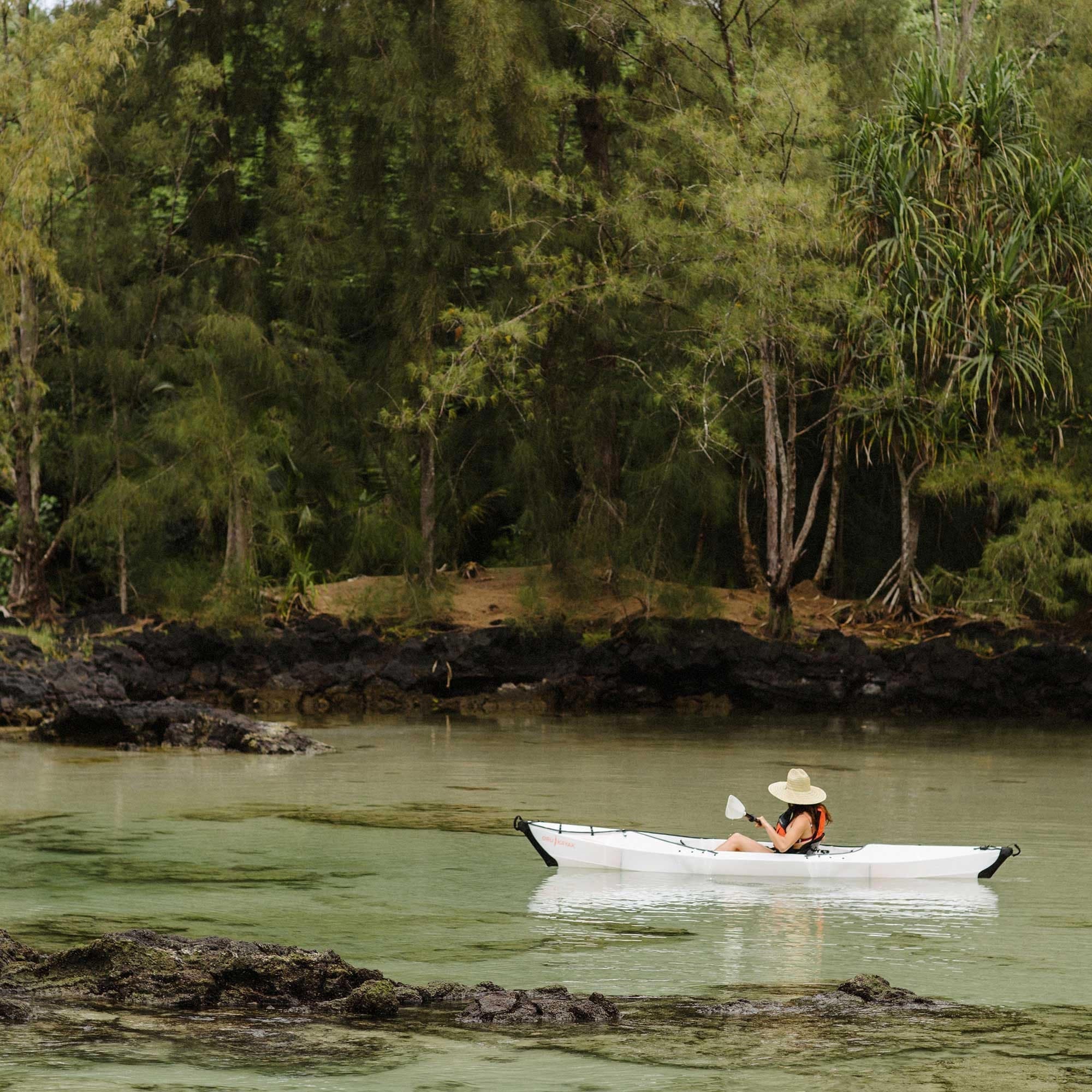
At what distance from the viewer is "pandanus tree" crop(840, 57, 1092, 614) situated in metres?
20.1

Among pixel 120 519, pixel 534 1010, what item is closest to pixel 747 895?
pixel 534 1010

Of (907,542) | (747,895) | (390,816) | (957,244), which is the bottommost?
(390,816)

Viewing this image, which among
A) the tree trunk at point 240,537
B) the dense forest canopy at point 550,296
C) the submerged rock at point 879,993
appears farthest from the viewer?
the tree trunk at point 240,537

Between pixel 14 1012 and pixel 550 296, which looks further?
pixel 550 296

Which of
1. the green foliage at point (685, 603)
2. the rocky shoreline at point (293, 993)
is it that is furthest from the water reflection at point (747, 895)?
the green foliage at point (685, 603)

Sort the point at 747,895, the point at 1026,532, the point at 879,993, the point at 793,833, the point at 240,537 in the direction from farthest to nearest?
the point at 240,537, the point at 1026,532, the point at 793,833, the point at 747,895, the point at 879,993

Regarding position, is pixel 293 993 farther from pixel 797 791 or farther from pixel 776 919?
pixel 797 791

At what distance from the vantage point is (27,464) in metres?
22.2

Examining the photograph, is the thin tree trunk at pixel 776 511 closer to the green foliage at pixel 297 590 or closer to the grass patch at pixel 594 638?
the grass patch at pixel 594 638

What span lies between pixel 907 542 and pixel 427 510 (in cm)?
616

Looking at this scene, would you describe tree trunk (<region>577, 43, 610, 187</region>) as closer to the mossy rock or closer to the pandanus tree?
the pandanus tree

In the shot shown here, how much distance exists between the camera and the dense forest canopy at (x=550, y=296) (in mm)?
20203

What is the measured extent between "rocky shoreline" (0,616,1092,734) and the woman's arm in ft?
36.1

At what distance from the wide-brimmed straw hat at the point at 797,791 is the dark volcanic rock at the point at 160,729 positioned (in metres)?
7.49
